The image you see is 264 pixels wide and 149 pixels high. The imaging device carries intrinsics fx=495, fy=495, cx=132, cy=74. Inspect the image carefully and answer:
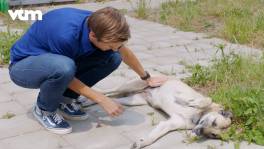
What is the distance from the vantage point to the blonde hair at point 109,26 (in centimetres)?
305

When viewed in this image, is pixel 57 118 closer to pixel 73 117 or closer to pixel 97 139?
pixel 73 117

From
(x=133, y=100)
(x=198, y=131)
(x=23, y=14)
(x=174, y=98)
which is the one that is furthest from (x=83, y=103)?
(x=23, y=14)

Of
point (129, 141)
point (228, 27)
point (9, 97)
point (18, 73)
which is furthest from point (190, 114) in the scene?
point (228, 27)

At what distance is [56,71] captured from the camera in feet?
10.6

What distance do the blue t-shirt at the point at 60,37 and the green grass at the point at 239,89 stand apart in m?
1.13

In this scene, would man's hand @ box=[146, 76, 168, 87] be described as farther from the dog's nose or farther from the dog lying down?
the dog's nose

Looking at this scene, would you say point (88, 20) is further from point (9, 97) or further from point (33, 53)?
point (9, 97)

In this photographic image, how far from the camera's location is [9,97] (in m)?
4.25

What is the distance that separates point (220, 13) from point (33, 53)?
494 centimetres

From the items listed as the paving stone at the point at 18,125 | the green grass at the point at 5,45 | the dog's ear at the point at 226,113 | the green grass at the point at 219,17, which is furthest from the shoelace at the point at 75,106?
the green grass at the point at 219,17

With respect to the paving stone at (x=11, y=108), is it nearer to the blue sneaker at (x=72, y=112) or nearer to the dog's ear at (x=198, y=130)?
the blue sneaker at (x=72, y=112)

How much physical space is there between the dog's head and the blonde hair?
2.62ft

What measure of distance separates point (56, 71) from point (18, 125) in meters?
0.69

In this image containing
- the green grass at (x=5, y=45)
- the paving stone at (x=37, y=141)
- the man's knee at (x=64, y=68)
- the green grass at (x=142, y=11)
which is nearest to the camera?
the man's knee at (x=64, y=68)
